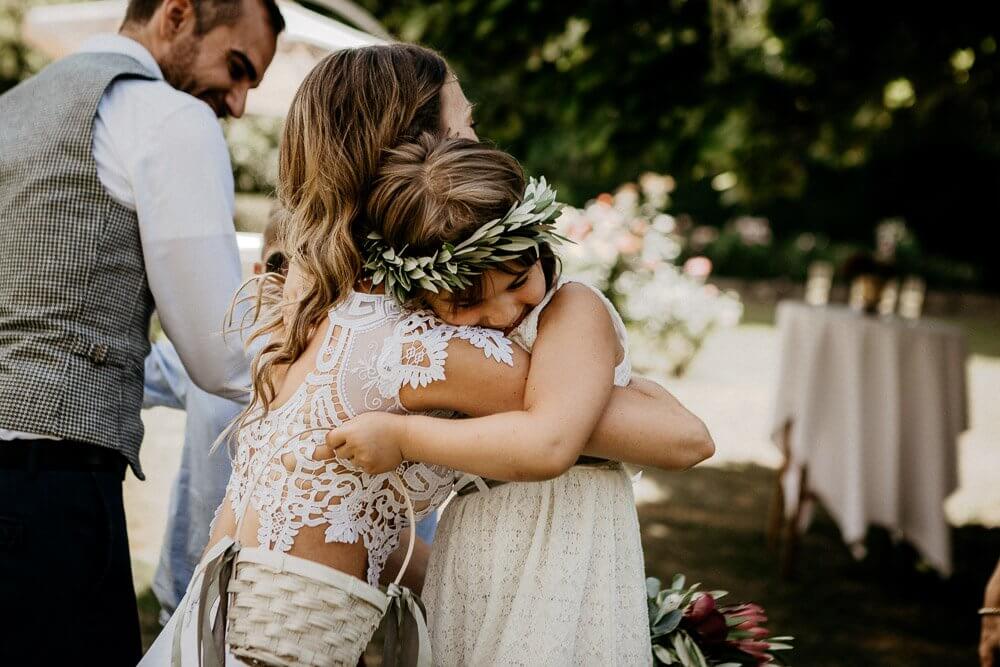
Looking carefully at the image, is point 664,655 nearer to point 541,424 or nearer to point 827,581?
point 541,424

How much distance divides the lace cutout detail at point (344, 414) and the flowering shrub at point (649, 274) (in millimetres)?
8470

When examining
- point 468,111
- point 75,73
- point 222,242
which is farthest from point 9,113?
point 468,111

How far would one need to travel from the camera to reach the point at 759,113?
6.00 meters

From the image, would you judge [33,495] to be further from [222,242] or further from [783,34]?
[783,34]

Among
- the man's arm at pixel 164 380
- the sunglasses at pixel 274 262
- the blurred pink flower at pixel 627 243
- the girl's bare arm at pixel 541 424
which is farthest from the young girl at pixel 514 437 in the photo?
the blurred pink flower at pixel 627 243

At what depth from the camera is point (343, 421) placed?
150 centimetres

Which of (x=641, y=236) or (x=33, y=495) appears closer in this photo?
(x=33, y=495)

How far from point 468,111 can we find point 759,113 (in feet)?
15.4

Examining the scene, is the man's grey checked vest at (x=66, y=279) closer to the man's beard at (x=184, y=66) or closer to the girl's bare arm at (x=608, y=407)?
the man's beard at (x=184, y=66)

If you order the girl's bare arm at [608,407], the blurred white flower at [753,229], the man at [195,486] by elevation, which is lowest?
the blurred white flower at [753,229]

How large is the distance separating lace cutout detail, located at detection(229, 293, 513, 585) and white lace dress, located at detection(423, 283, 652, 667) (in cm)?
17

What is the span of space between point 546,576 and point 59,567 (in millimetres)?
954

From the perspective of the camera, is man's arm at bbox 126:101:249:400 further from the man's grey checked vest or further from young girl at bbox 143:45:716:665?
young girl at bbox 143:45:716:665

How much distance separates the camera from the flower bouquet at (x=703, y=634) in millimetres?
1750
